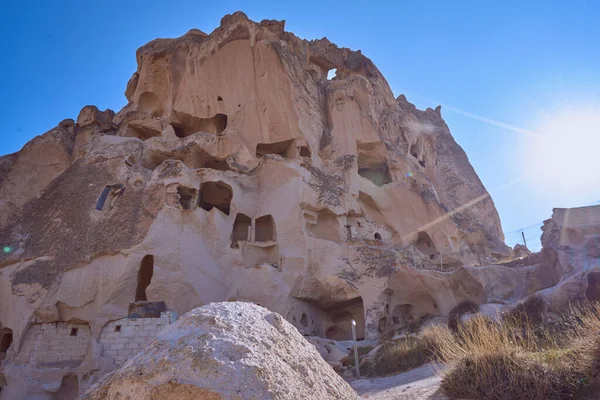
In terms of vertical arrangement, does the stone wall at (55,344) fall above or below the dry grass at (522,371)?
above

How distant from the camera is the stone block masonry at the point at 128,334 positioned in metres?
12.6

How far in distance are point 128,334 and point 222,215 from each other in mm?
6611

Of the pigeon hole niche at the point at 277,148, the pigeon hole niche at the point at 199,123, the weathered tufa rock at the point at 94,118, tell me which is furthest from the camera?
the weathered tufa rock at the point at 94,118

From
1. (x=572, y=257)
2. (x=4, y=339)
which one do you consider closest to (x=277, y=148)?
(x=572, y=257)

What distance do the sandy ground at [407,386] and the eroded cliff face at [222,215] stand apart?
682 cm

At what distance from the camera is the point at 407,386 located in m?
7.14

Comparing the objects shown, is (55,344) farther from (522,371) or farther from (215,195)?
(522,371)

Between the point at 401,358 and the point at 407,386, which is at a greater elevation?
the point at 401,358

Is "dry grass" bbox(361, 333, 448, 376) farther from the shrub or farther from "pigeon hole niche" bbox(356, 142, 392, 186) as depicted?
"pigeon hole niche" bbox(356, 142, 392, 186)

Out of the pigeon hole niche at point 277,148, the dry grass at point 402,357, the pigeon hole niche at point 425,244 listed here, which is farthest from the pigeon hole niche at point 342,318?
the pigeon hole niche at point 277,148

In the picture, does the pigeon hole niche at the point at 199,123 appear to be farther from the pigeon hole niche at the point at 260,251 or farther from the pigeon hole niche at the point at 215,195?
the pigeon hole niche at the point at 260,251

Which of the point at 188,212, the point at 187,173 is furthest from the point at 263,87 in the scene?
the point at 188,212

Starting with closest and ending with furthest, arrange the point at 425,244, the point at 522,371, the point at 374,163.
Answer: the point at 522,371 < the point at 425,244 < the point at 374,163

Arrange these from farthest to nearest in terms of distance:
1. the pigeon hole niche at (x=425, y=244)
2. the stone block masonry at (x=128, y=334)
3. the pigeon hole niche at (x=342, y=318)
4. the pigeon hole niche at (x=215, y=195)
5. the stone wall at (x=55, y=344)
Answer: the pigeon hole niche at (x=425, y=244)
the pigeon hole niche at (x=215, y=195)
the pigeon hole niche at (x=342, y=318)
the stone wall at (x=55, y=344)
the stone block masonry at (x=128, y=334)
